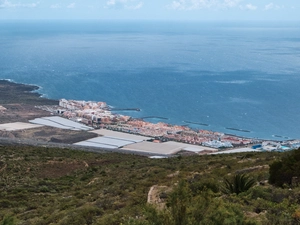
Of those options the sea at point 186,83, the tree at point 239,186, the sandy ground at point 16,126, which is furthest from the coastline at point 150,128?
the tree at point 239,186

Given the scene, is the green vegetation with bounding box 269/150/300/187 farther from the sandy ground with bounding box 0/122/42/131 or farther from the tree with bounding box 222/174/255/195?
the sandy ground with bounding box 0/122/42/131

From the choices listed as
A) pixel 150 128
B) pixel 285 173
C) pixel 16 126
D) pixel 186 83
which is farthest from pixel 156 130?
pixel 285 173

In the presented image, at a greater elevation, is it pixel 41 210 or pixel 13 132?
pixel 41 210

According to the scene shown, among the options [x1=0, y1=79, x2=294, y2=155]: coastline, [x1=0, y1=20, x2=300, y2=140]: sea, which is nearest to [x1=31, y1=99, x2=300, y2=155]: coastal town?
[x1=0, y1=79, x2=294, y2=155]: coastline

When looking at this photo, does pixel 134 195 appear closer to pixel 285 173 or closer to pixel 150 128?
pixel 285 173

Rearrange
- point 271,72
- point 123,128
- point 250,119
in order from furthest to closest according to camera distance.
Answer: point 271,72, point 250,119, point 123,128

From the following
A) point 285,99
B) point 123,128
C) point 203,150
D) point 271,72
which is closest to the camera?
point 203,150

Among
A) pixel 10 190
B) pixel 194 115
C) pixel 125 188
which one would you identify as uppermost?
pixel 125 188

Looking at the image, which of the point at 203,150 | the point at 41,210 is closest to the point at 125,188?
the point at 41,210

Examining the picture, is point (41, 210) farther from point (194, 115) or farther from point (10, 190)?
point (194, 115)
